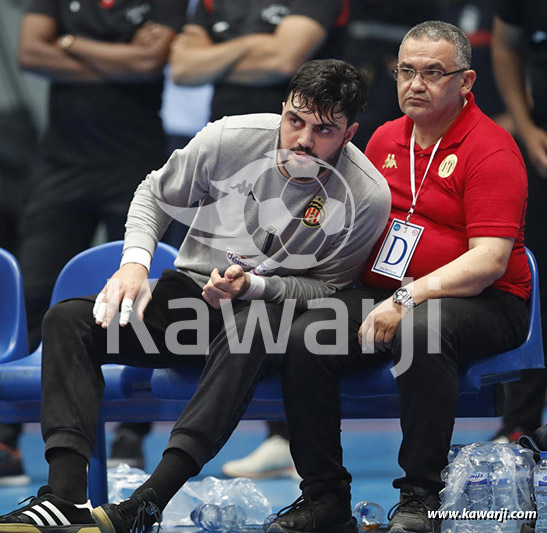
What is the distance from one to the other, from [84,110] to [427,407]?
241 centimetres

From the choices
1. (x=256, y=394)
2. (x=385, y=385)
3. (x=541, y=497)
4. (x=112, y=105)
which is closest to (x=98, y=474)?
(x=256, y=394)

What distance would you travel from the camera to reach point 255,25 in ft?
13.1

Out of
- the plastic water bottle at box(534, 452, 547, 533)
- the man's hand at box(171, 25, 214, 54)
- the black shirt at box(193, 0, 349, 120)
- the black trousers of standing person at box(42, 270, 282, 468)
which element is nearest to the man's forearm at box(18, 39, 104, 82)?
the man's hand at box(171, 25, 214, 54)

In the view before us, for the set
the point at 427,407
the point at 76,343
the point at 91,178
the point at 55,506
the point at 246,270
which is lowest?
the point at 55,506

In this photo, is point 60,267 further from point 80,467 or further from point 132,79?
point 80,467

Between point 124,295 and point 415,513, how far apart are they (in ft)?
2.99

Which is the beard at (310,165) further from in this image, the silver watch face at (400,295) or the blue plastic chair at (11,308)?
the blue plastic chair at (11,308)

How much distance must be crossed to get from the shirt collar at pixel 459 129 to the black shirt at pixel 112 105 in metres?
1.52

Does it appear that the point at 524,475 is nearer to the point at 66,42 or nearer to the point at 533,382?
the point at 533,382

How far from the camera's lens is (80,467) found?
2.28 metres

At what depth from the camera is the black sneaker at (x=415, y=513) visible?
2205mm

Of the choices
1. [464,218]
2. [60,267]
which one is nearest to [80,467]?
[464,218]

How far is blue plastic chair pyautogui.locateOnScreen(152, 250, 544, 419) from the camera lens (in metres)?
2.44

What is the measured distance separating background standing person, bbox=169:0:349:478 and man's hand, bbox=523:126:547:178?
84cm
